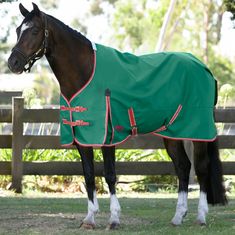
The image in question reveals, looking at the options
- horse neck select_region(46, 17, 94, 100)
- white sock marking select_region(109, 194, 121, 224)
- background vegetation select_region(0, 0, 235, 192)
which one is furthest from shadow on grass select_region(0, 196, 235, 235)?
background vegetation select_region(0, 0, 235, 192)

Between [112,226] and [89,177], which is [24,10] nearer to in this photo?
[89,177]

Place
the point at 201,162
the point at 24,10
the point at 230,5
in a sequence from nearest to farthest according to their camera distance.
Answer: the point at 24,10
the point at 201,162
the point at 230,5

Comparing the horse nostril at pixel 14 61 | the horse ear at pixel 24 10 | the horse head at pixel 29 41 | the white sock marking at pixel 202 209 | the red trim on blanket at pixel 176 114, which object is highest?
the horse ear at pixel 24 10

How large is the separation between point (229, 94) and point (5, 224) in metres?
7.12

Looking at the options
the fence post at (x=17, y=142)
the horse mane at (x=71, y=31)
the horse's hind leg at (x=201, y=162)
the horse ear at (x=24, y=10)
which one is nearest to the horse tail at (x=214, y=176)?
the horse's hind leg at (x=201, y=162)

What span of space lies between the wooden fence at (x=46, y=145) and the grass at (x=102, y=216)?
23.0 inches

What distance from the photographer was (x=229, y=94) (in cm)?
1352

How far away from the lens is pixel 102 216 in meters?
8.20

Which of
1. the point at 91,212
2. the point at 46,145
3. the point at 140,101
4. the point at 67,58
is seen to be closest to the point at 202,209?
the point at 91,212

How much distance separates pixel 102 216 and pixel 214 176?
140 centimetres

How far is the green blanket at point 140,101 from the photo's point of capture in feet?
23.6

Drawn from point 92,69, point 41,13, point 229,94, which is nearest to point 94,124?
point 92,69

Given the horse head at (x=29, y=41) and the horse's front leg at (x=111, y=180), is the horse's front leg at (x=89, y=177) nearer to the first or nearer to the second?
the horse's front leg at (x=111, y=180)

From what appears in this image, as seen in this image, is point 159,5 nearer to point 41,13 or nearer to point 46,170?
point 46,170
